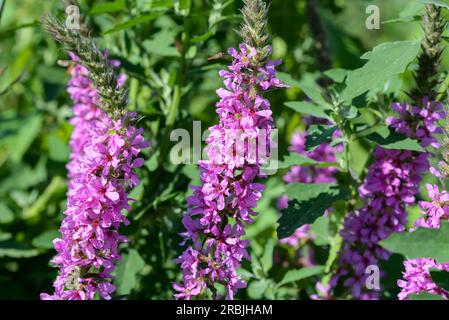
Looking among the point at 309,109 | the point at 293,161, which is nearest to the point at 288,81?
the point at 309,109

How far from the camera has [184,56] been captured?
1938mm

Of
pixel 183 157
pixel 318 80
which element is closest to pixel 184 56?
pixel 183 157

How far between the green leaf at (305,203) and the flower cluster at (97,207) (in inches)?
14.4

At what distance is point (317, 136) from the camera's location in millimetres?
1518

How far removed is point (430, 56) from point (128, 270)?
98cm

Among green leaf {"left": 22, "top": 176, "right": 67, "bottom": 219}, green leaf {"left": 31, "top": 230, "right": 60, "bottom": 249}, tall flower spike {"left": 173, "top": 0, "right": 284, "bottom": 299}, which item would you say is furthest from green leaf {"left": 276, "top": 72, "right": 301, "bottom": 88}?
green leaf {"left": 22, "top": 176, "right": 67, "bottom": 219}

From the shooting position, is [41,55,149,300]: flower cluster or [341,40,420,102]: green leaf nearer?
[41,55,149,300]: flower cluster

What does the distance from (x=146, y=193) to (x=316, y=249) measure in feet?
2.23

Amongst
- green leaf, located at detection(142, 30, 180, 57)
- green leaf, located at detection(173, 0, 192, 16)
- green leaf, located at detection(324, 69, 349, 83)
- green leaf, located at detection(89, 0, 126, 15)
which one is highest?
green leaf, located at detection(89, 0, 126, 15)

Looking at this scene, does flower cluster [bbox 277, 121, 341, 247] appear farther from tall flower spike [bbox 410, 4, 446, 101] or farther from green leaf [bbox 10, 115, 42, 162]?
green leaf [bbox 10, 115, 42, 162]

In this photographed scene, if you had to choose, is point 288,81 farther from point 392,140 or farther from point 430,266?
point 430,266

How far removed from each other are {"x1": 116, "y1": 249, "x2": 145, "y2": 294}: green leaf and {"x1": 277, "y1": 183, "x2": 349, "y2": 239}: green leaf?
493mm

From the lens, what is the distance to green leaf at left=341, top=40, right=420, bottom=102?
4.73 feet

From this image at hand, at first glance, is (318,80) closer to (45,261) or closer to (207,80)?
(207,80)
